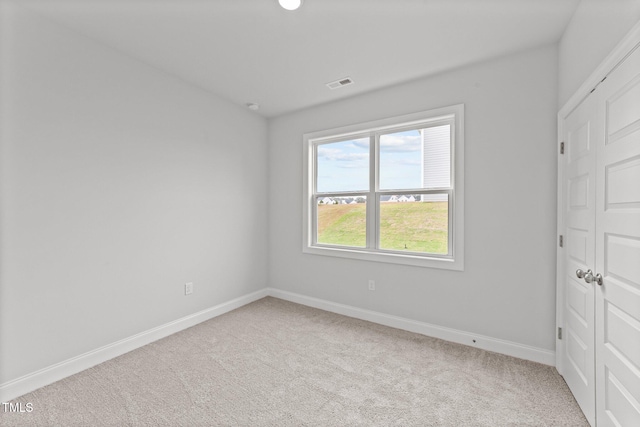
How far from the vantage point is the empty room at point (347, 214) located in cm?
171

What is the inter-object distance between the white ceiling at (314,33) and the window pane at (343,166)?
887mm

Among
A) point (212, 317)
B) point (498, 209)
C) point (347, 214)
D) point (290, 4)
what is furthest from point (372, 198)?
point (212, 317)

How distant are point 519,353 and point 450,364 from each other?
2.12 feet

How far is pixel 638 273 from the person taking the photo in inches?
48.4

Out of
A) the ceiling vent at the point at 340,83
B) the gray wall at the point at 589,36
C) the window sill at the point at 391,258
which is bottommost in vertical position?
the window sill at the point at 391,258

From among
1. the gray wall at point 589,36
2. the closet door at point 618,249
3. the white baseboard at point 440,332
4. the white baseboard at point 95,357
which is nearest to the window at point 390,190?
the white baseboard at point 440,332

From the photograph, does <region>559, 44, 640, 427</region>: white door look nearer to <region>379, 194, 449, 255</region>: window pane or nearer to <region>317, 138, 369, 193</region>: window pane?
<region>379, 194, 449, 255</region>: window pane

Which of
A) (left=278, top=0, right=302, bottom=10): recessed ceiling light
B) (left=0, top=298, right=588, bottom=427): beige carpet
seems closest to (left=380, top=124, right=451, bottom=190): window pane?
(left=0, top=298, right=588, bottom=427): beige carpet

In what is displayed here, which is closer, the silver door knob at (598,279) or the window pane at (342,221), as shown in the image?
the silver door knob at (598,279)

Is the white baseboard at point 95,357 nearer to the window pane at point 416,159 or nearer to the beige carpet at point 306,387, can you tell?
the beige carpet at point 306,387

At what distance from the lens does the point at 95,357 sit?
7.51 ft

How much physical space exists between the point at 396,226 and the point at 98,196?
2901 millimetres

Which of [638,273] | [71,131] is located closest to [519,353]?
[638,273]

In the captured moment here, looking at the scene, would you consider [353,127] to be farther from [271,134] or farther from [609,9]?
[609,9]
